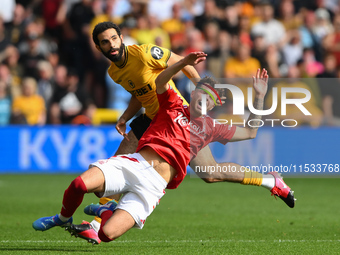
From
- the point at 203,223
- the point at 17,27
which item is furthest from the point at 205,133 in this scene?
the point at 17,27

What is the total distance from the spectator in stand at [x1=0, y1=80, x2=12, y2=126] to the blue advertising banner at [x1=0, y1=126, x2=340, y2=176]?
1.18ft

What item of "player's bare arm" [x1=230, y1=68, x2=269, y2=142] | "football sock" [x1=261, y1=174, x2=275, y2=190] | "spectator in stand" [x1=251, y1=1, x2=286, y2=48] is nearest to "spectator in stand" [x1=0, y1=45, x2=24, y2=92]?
"spectator in stand" [x1=251, y1=1, x2=286, y2=48]

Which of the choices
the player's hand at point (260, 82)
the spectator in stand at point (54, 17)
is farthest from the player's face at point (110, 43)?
the spectator in stand at point (54, 17)

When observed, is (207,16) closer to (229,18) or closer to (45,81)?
(229,18)

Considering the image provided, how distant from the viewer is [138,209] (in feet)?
20.1

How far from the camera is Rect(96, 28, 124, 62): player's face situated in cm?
686

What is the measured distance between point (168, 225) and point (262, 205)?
2423mm

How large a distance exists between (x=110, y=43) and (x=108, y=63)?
27.8 feet

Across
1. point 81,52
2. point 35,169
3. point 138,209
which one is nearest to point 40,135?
point 35,169

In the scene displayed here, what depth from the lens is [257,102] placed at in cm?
686

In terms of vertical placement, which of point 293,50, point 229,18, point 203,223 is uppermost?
point 229,18

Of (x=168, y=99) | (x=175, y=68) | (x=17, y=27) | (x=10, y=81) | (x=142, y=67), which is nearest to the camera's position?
(x=175, y=68)

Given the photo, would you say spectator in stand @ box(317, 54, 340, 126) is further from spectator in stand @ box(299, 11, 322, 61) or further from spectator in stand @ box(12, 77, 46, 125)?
spectator in stand @ box(12, 77, 46, 125)

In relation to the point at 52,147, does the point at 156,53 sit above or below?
above
